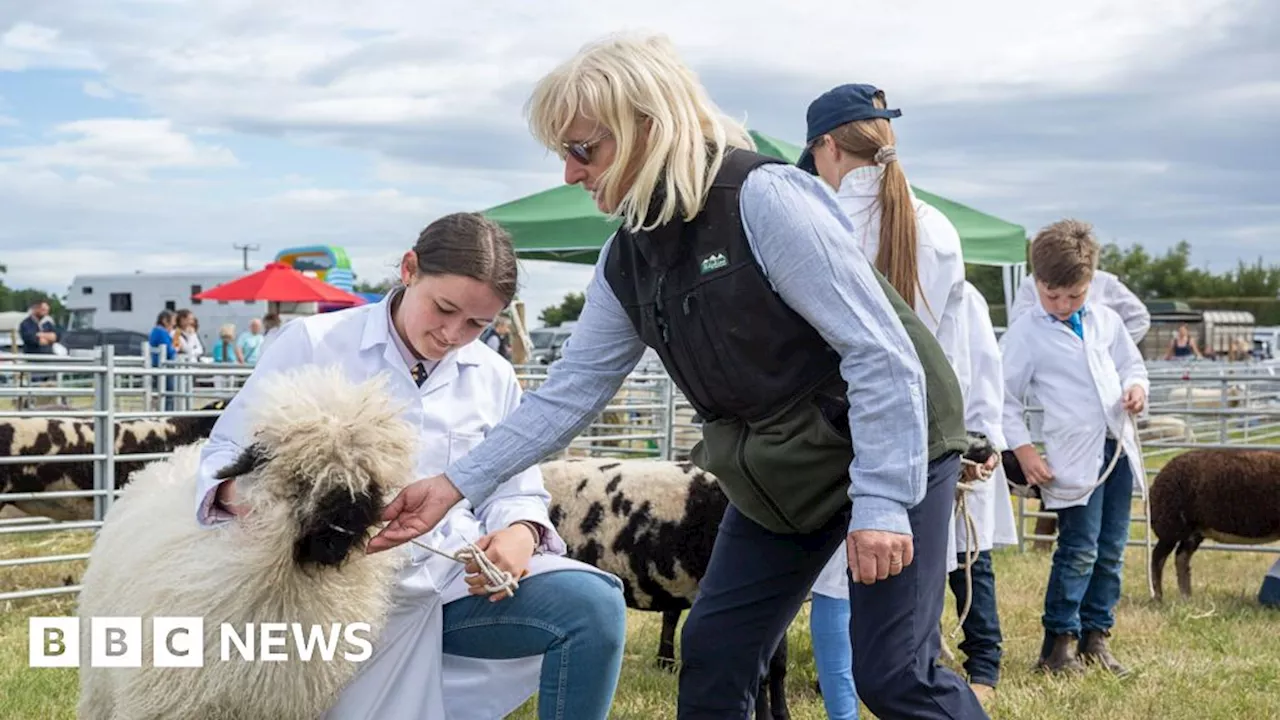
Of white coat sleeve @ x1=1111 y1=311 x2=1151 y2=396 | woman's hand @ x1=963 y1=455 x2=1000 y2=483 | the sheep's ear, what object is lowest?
woman's hand @ x1=963 y1=455 x2=1000 y2=483

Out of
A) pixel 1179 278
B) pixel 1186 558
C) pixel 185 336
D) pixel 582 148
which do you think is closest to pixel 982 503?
pixel 582 148

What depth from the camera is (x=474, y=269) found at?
10.6 ft

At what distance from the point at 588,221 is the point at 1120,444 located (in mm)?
5473

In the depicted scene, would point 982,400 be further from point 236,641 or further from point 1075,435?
point 236,641

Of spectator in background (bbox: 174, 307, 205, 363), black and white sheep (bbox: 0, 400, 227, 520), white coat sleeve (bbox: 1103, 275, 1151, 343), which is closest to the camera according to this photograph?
white coat sleeve (bbox: 1103, 275, 1151, 343)

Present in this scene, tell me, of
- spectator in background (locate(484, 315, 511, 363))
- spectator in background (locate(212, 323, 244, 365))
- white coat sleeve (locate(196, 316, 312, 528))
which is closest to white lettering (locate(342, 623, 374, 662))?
white coat sleeve (locate(196, 316, 312, 528))

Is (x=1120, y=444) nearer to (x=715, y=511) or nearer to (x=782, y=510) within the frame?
(x=715, y=511)

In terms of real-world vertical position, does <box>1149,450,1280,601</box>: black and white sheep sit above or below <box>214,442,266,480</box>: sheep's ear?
below

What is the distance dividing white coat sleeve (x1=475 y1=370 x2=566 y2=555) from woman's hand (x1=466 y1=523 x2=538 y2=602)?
0.27 ft

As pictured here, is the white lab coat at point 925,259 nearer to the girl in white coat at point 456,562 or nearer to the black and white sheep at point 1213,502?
the girl in white coat at point 456,562

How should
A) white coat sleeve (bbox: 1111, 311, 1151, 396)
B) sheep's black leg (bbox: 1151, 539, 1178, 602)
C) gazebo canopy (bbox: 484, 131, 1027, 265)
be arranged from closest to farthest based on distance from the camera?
1. white coat sleeve (bbox: 1111, 311, 1151, 396)
2. sheep's black leg (bbox: 1151, 539, 1178, 602)
3. gazebo canopy (bbox: 484, 131, 1027, 265)

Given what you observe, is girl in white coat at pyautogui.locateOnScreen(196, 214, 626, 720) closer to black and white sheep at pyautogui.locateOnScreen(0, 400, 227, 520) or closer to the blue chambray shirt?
the blue chambray shirt

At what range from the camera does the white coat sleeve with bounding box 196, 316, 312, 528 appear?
2959 millimetres

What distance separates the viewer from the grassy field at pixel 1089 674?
15.5 feet
